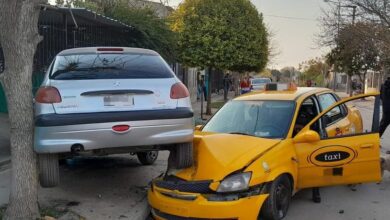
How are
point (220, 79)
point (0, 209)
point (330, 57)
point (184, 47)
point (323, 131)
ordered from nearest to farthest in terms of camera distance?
1. point (0, 209)
2. point (323, 131)
3. point (184, 47)
4. point (330, 57)
5. point (220, 79)

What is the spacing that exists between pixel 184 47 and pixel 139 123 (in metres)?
13.9

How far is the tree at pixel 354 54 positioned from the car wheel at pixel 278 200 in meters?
21.0

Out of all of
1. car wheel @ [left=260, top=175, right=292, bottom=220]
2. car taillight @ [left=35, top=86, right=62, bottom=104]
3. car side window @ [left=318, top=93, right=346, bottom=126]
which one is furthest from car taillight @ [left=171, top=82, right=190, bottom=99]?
car side window @ [left=318, top=93, right=346, bottom=126]

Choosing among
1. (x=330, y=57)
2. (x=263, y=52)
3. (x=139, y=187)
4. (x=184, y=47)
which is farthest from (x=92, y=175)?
(x=330, y=57)

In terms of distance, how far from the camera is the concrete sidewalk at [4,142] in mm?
8047

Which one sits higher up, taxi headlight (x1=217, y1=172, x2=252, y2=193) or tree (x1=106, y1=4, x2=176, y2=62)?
tree (x1=106, y1=4, x2=176, y2=62)

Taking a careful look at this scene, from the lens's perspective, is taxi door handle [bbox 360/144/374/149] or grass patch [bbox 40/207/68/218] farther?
taxi door handle [bbox 360/144/374/149]

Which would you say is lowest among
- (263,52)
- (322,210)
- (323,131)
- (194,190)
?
(322,210)

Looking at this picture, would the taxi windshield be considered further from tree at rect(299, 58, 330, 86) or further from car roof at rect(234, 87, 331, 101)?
tree at rect(299, 58, 330, 86)

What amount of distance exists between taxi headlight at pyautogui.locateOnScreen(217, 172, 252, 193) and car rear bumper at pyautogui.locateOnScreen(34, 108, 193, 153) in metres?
0.82

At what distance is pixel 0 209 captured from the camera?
5617 millimetres

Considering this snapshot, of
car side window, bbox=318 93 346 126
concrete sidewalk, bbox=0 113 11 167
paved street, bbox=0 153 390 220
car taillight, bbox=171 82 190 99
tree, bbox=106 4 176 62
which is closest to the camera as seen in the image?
car taillight, bbox=171 82 190 99

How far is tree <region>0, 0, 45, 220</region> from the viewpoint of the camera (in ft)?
16.7

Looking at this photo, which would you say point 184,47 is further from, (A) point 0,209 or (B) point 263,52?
(A) point 0,209
